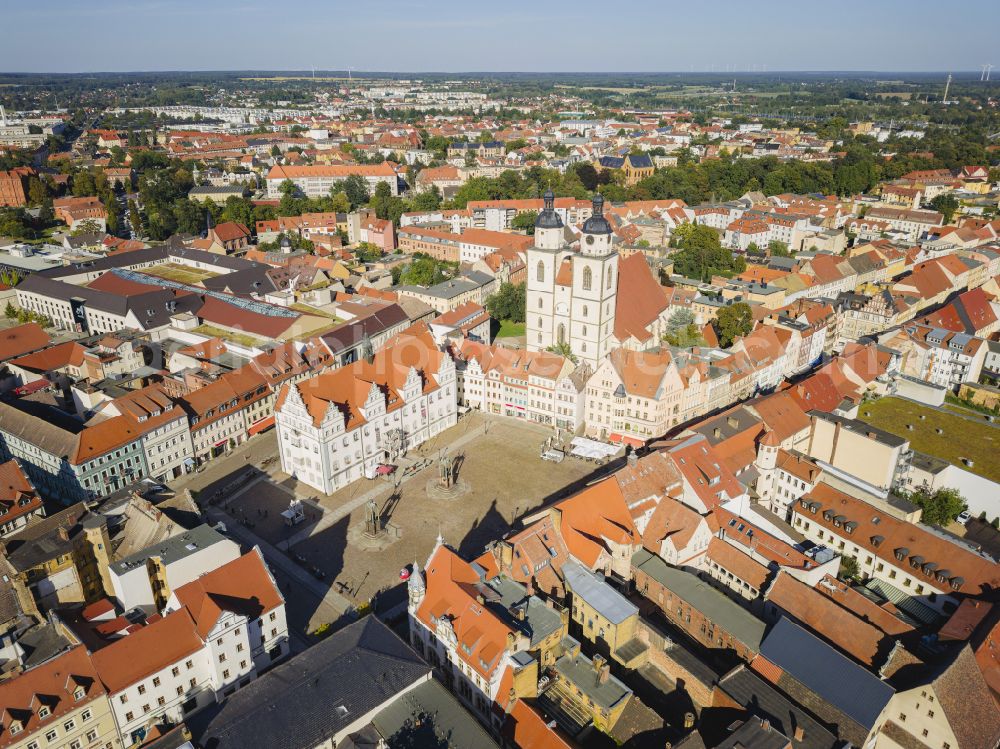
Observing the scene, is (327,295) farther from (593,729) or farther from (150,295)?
(593,729)

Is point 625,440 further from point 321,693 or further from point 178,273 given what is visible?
point 178,273

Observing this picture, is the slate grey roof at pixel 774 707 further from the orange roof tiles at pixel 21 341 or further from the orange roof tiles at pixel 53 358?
the orange roof tiles at pixel 21 341

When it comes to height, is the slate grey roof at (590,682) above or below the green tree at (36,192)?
below

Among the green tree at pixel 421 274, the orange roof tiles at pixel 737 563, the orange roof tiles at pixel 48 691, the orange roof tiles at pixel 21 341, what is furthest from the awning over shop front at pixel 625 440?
the orange roof tiles at pixel 21 341

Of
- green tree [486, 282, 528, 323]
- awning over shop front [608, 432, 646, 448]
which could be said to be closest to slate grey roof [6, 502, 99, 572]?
awning over shop front [608, 432, 646, 448]

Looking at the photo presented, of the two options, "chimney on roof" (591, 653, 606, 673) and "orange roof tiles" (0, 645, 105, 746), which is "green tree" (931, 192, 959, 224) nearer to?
"chimney on roof" (591, 653, 606, 673)

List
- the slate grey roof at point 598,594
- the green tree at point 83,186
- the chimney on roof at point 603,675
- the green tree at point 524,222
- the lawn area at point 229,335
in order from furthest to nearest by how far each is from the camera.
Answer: the green tree at point 83,186
the green tree at point 524,222
the lawn area at point 229,335
the slate grey roof at point 598,594
the chimney on roof at point 603,675

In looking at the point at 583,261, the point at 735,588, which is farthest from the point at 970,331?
the point at 735,588
